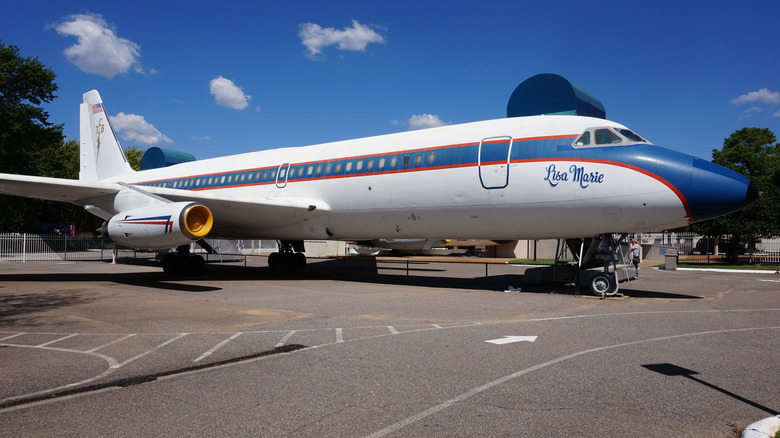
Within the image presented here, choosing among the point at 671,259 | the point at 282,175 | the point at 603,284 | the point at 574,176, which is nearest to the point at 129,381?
the point at 574,176

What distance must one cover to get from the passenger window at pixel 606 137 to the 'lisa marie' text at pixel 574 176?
0.81m

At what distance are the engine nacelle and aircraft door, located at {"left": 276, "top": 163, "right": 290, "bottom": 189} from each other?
3.41 m

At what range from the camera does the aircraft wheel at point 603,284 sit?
12148mm

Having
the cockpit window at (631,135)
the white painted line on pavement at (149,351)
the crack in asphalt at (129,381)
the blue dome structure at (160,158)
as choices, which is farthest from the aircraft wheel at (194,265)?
the blue dome structure at (160,158)

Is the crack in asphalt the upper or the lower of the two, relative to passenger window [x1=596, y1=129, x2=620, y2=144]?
lower

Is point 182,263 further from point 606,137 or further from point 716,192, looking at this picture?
point 716,192

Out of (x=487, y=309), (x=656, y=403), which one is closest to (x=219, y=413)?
(x=656, y=403)

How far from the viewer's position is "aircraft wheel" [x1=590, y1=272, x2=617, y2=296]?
12.1 metres

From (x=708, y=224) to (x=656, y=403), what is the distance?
35779mm

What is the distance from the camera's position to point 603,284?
1228 centimetres

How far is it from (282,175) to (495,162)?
24.9 ft

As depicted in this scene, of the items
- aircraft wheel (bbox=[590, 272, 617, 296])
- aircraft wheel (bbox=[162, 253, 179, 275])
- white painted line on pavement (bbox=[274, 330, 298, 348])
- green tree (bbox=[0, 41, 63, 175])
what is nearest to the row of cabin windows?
aircraft wheel (bbox=[162, 253, 179, 275])

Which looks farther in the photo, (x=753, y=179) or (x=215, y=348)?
(x=753, y=179)

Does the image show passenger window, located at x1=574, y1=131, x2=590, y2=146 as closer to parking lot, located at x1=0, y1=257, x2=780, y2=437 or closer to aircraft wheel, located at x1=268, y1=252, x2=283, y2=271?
parking lot, located at x1=0, y1=257, x2=780, y2=437
